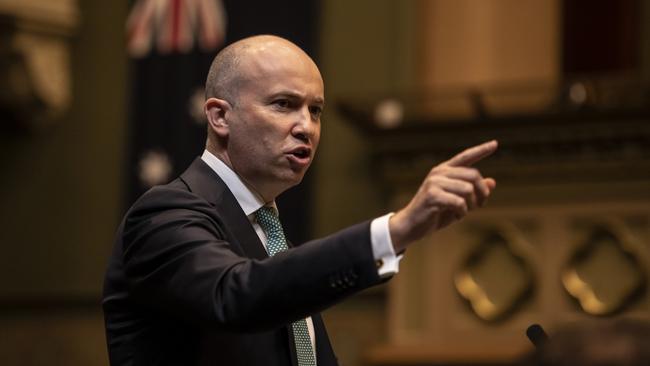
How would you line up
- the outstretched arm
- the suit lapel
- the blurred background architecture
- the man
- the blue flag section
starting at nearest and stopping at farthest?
the outstretched arm → the man → the suit lapel → the blurred background architecture → the blue flag section

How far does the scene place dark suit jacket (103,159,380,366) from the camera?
91.8 inches

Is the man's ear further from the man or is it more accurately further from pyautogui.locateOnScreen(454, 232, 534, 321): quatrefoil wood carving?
pyautogui.locateOnScreen(454, 232, 534, 321): quatrefoil wood carving

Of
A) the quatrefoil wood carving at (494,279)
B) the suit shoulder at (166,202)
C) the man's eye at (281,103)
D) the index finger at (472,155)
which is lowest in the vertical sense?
the quatrefoil wood carving at (494,279)

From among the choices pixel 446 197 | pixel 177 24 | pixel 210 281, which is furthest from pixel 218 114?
pixel 177 24

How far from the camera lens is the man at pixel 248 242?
2322mm

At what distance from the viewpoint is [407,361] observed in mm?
7219

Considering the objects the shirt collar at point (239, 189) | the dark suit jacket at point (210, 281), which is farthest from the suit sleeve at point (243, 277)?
the shirt collar at point (239, 189)

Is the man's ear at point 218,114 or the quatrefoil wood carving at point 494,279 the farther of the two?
the quatrefoil wood carving at point 494,279

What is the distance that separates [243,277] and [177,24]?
19.0ft

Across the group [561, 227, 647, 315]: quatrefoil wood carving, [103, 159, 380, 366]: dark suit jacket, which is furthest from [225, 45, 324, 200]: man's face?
[561, 227, 647, 315]: quatrefoil wood carving

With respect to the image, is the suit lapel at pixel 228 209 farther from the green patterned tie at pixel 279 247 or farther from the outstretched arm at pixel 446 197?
the outstretched arm at pixel 446 197

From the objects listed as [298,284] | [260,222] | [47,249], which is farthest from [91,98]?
[298,284]

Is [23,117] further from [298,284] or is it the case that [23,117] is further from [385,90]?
[298,284]

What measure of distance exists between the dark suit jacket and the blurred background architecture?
13.2 feet
